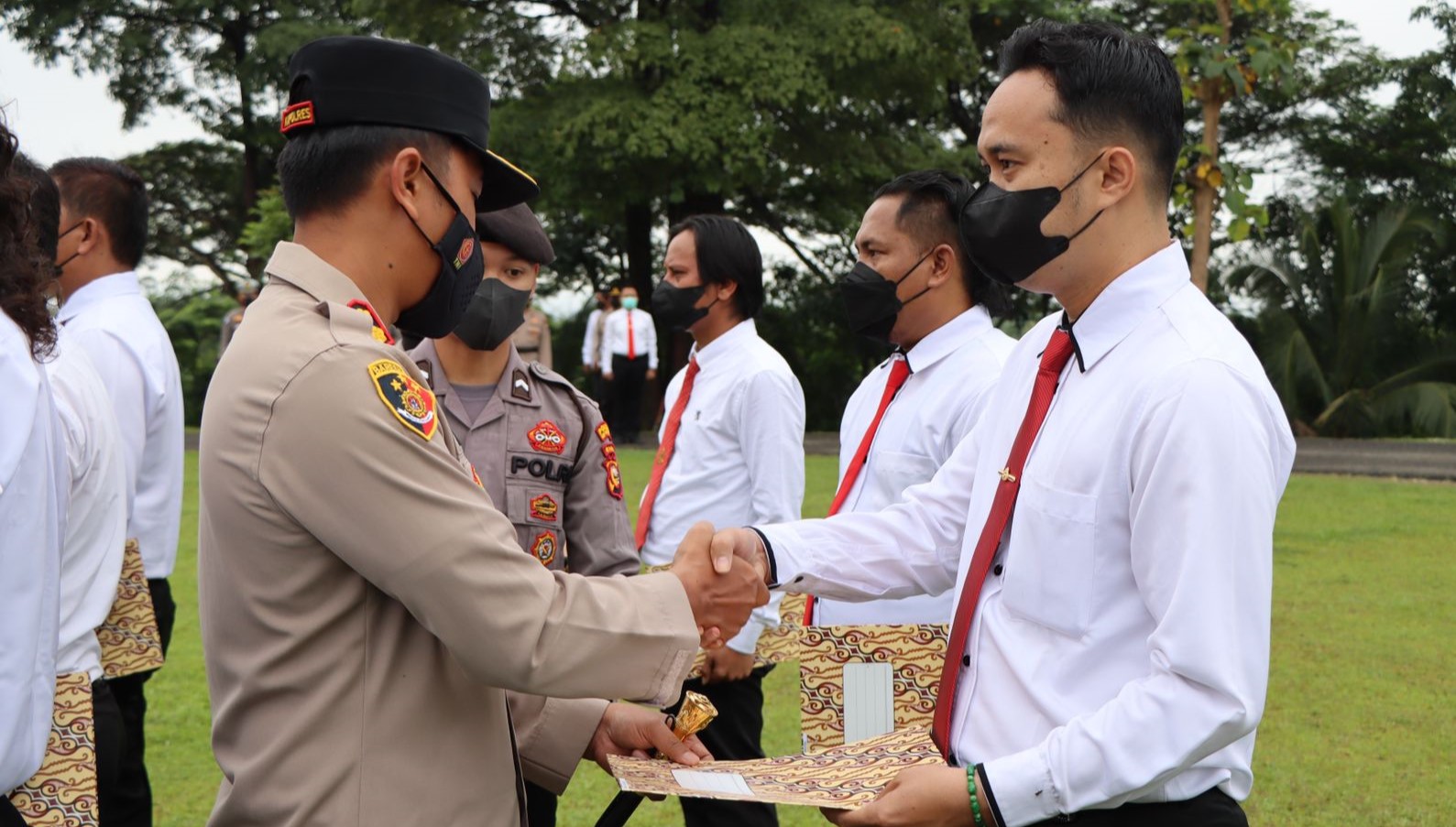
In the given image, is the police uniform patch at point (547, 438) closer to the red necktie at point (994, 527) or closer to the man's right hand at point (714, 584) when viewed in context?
the man's right hand at point (714, 584)

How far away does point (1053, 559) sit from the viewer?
225cm

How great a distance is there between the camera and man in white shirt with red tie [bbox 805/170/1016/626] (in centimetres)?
409

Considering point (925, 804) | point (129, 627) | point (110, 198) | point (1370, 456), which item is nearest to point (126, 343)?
point (110, 198)

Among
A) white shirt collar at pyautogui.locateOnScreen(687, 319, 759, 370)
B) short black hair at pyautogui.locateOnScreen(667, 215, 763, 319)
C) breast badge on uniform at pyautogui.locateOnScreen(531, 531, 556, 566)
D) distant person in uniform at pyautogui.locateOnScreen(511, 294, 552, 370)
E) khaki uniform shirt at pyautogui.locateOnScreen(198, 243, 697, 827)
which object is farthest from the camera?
distant person in uniform at pyautogui.locateOnScreen(511, 294, 552, 370)

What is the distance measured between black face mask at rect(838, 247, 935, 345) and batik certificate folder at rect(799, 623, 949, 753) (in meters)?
1.22

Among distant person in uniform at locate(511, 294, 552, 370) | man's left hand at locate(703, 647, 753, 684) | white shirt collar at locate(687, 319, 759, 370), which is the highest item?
white shirt collar at locate(687, 319, 759, 370)

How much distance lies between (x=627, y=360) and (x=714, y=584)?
16.2 meters

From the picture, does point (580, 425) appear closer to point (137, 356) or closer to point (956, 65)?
point (137, 356)

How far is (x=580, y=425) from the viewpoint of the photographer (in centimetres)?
389

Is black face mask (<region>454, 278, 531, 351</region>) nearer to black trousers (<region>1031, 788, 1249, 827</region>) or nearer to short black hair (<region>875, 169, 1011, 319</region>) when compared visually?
short black hair (<region>875, 169, 1011, 319</region>)

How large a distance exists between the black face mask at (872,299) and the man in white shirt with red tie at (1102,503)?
175 centimetres

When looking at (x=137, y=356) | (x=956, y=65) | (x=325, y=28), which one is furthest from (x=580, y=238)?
(x=137, y=356)

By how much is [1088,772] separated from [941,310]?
2447mm

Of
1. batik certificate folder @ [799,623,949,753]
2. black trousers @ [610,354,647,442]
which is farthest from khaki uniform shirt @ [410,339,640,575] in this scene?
black trousers @ [610,354,647,442]
